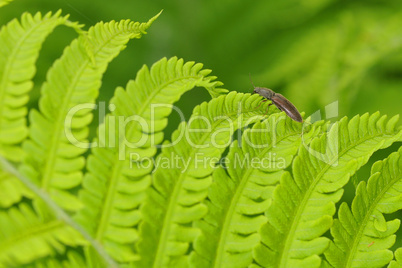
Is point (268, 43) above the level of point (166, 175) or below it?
above

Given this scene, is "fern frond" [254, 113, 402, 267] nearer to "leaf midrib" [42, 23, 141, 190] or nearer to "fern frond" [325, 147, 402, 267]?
"fern frond" [325, 147, 402, 267]

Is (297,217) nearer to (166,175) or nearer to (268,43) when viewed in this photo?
(166,175)

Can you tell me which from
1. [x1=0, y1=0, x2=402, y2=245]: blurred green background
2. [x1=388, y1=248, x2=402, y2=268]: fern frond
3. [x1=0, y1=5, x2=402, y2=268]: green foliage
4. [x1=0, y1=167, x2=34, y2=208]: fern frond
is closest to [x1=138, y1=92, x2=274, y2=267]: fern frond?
[x1=0, y1=5, x2=402, y2=268]: green foliage

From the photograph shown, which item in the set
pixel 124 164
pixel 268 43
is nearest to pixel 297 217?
pixel 124 164

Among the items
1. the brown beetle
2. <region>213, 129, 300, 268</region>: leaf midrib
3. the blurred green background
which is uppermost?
the blurred green background

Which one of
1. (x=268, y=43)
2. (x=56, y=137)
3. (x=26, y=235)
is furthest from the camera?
(x=268, y=43)

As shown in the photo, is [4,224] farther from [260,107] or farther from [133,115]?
[260,107]
